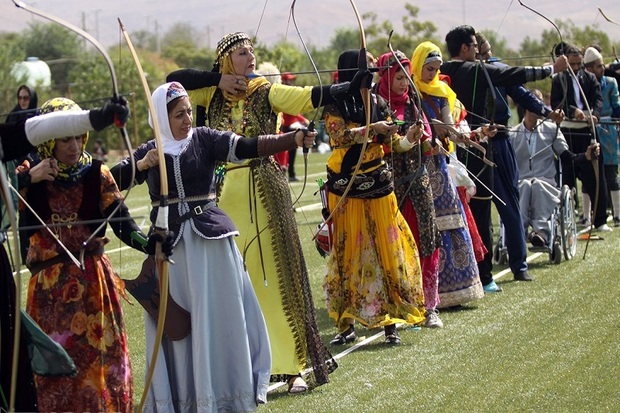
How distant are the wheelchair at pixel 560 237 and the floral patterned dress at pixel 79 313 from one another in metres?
6.71

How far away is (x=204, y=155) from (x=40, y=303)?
4.27 feet

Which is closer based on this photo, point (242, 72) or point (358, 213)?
point (242, 72)

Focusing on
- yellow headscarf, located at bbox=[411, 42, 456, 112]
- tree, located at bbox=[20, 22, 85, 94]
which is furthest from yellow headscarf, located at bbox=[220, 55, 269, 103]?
tree, located at bbox=[20, 22, 85, 94]

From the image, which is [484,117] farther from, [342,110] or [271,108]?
[271,108]

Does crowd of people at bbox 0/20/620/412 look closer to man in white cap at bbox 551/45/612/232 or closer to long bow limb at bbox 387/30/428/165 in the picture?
long bow limb at bbox 387/30/428/165

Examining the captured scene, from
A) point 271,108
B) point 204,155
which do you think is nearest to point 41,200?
point 204,155

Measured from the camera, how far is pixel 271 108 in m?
7.46

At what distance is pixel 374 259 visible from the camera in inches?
344

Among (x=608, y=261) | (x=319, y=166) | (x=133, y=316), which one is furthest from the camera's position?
(x=319, y=166)

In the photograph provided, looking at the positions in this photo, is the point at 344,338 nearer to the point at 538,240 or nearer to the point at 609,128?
the point at 538,240

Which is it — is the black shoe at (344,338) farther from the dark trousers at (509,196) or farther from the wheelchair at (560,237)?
the wheelchair at (560,237)

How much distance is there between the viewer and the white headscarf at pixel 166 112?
21.5 feet

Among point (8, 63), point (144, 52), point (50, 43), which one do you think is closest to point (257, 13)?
point (50, 43)

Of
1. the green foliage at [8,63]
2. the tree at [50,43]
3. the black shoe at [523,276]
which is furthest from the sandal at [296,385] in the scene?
the green foliage at [8,63]
